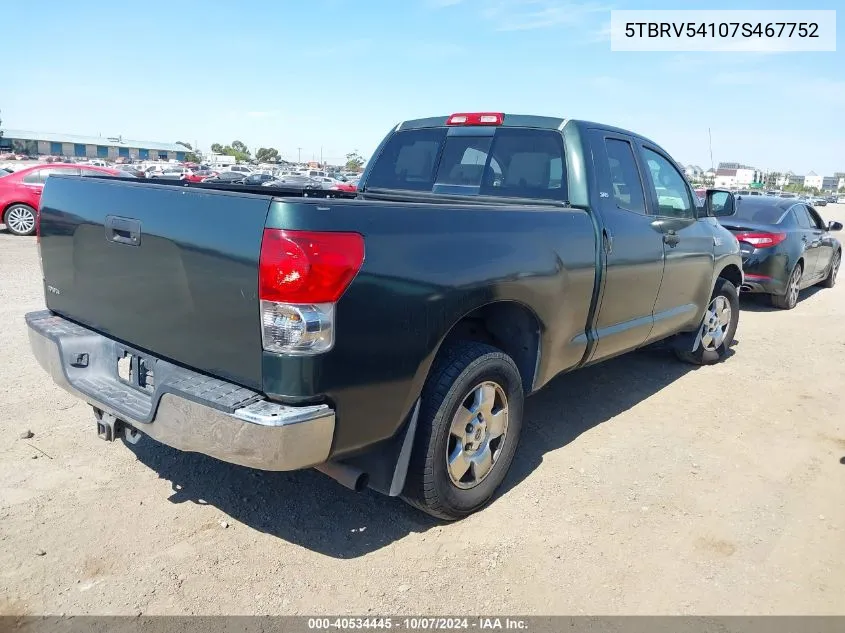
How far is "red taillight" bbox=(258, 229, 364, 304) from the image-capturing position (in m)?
2.33

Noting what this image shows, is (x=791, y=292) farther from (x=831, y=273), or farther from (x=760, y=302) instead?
(x=831, y=273)

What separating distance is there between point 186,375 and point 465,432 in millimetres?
1339

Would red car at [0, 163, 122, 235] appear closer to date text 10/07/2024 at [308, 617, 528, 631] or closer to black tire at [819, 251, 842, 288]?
date text 10/07/2024 at [308, 617, 528, 631]

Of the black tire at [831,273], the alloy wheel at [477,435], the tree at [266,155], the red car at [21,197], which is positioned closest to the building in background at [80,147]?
the tree at [266,155]

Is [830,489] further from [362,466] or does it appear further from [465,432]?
[362,466]

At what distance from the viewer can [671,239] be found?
479 centimetres

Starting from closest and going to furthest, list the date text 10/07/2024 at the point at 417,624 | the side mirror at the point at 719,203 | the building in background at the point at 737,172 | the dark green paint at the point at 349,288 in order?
the dark green paint at the point at 349,288 < the date text 10/07/2024 at the point at 417,624 < the side mirror at the point at 719,203 < the building in background at the point at 737,172

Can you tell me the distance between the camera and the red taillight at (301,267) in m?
2.33

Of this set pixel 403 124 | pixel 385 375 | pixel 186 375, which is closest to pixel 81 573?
pixel 186 375

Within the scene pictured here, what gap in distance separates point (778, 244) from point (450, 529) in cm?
799

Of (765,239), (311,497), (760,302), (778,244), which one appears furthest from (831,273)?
(311,497)

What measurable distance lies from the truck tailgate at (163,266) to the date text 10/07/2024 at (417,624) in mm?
980

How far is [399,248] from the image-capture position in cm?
262

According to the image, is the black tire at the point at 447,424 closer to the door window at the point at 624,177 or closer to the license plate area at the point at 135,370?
the license plate area at the point at 135,370
